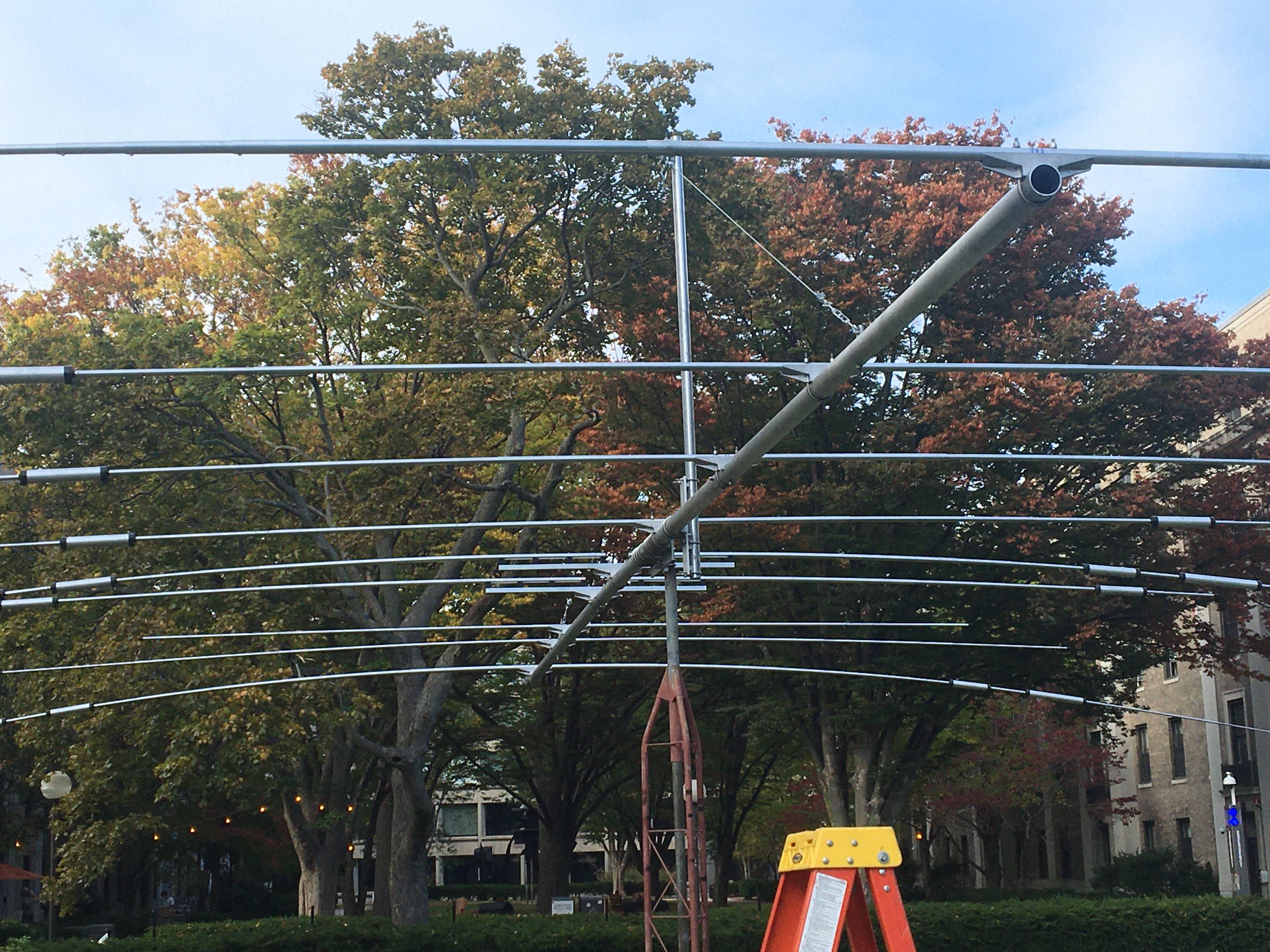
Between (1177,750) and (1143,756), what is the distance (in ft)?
10.1

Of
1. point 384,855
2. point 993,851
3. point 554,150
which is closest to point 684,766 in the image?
point 554,150

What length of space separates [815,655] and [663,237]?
8.01 metres

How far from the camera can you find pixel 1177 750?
41188mm

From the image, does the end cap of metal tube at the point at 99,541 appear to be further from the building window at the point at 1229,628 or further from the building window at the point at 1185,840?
the building window at the point at 1185,840

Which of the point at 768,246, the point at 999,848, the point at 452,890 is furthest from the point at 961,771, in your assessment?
the point at 452,890

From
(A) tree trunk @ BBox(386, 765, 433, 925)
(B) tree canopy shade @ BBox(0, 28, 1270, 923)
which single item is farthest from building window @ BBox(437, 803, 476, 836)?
(B) tree canopy shade @ BBox(0, 28, 1270, 923)

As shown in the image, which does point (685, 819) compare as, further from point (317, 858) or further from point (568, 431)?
point (317, 858)

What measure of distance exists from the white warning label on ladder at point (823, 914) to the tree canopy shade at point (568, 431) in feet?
35.7

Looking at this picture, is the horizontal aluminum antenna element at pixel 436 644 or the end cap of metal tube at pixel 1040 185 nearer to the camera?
the end cap of metal tube at pixel 1040 185

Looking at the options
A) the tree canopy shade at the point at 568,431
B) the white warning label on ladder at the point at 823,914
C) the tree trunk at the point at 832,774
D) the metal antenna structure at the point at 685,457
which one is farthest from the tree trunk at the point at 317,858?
the white warning label on ladder at the point at 823,914

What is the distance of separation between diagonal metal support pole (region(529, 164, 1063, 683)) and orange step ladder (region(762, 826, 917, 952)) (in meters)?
2.33

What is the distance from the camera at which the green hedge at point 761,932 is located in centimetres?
1917

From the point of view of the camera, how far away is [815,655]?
2444 centimetres

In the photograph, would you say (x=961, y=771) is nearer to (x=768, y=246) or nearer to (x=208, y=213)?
(x=768, y=246)
